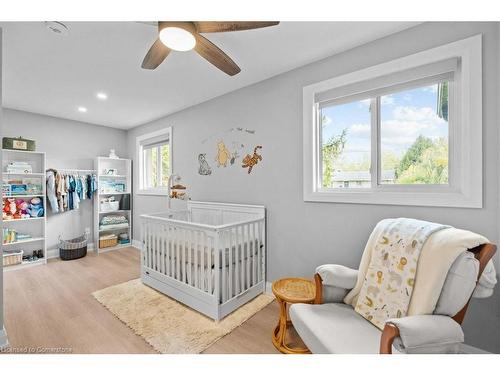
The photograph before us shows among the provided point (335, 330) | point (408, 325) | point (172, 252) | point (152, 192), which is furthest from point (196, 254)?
point (152, 192)

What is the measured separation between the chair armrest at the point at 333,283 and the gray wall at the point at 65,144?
4.30 m

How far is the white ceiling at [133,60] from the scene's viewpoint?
1.71 meters

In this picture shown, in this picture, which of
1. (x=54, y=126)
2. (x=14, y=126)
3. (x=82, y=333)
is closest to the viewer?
(x=82, y=333)

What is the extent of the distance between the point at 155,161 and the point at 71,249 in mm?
1917

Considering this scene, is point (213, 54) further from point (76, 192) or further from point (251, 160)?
point (76, 192)

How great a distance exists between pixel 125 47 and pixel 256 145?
149 cm

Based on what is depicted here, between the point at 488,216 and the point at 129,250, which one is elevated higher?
the point at 488,216

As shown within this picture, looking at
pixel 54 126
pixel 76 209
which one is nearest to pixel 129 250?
pixel 76 209

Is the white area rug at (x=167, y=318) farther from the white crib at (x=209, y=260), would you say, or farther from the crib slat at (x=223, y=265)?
the crib slat at (x=223, y=265)

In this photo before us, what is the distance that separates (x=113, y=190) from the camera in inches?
169

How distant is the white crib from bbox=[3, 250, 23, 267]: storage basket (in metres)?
2.09

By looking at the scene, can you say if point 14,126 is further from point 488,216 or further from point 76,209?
point 488,216

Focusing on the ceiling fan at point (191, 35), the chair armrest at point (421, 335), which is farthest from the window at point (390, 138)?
the ceiling fan at point (191, 35)

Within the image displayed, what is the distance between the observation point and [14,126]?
135 inches
